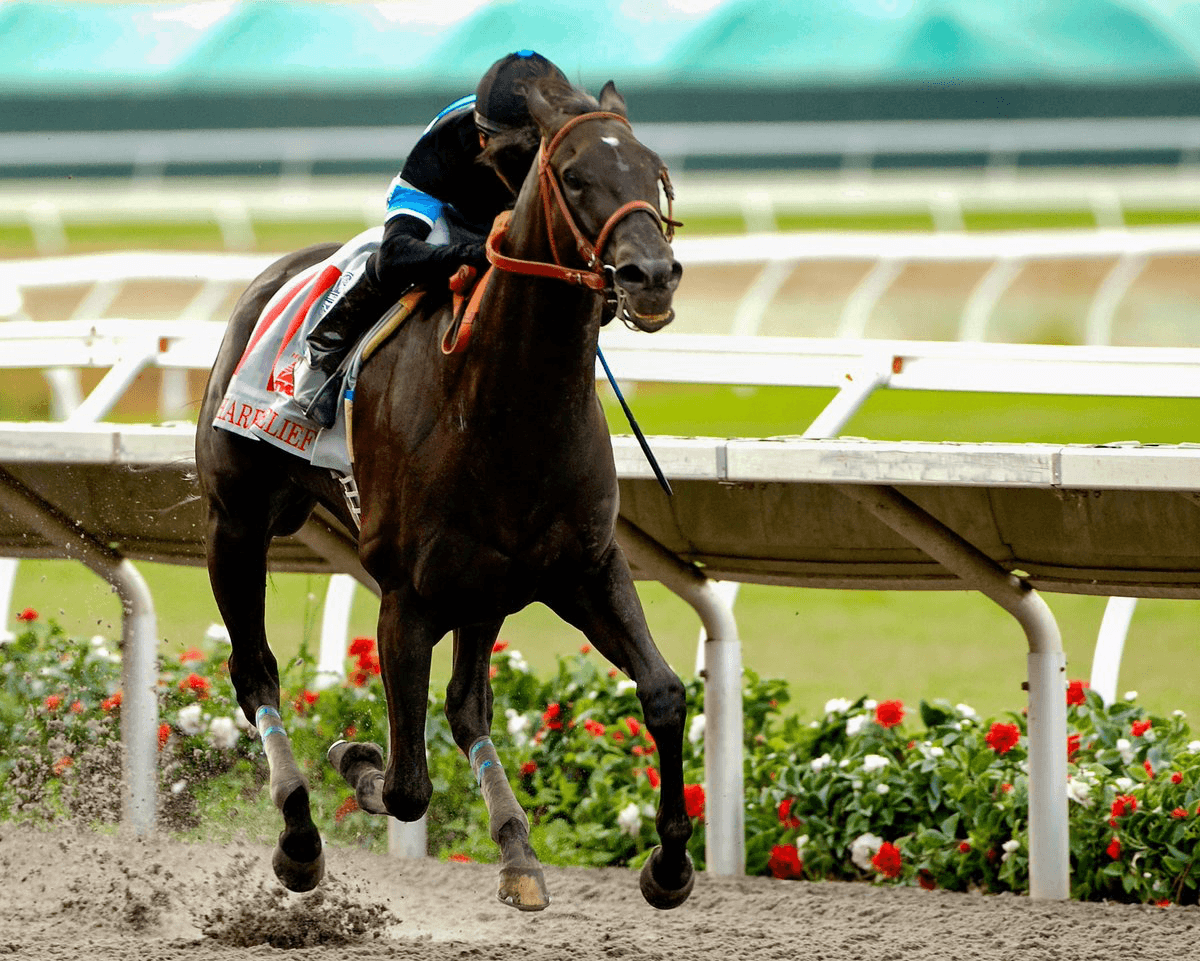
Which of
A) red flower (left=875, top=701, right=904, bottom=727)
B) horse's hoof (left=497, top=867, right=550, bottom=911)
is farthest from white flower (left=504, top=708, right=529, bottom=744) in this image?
horse's hoof (left=497, top=867, right=550, bottom=911)

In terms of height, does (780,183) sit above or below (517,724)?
above

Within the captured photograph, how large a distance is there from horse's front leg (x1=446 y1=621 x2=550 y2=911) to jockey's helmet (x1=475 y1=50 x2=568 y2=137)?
0.97m

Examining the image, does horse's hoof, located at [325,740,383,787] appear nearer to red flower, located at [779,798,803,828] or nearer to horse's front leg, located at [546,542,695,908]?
horse's front leg, located at [546,542,695,908]

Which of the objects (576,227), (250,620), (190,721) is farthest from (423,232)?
(190,721)

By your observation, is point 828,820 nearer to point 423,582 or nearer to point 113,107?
point 423,582

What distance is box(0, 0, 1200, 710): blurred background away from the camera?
9492mm

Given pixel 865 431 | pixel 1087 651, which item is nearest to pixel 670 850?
pixel 1087 651

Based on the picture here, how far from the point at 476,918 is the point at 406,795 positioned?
1.24 m

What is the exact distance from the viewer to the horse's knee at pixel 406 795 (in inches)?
143

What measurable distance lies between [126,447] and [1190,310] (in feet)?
22.6

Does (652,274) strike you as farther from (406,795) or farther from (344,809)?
(344,809)

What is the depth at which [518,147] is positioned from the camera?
330 cm

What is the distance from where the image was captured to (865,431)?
37.6 ft

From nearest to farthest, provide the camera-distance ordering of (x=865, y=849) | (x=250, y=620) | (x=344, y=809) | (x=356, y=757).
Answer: (x=356, y=757) → (x=250, y=620) → (x=865, y=849) → (x=344, y=809)
